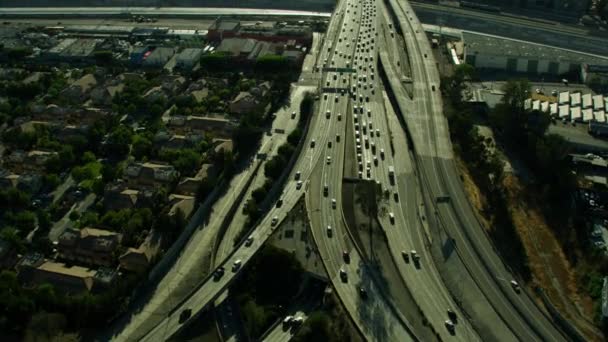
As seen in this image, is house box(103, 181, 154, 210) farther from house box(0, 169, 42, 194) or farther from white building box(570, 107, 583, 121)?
white building box(570, 107, 583, 121)

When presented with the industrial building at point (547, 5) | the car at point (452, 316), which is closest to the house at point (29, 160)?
the car at point (452, 316)

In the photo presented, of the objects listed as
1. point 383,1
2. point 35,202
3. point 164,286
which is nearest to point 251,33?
point 383,1

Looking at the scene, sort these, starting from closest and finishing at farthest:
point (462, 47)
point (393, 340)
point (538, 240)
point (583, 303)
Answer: point (393, 340)
point (583, 303)
point (538, 240)
point (462, 47)

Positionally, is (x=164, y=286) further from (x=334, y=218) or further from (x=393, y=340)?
(x=393, y=340)

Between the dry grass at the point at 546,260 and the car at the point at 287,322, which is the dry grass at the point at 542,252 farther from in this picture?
the car at the point at 287,322

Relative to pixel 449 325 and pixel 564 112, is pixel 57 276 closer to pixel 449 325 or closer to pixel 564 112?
pixel 449 325

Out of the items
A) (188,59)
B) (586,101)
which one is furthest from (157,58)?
(586,101)

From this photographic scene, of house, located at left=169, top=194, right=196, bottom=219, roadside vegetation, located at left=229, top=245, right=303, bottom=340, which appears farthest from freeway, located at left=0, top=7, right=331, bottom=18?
roadside vegetation, located at left=229, top=245, right=303, bottom=340
